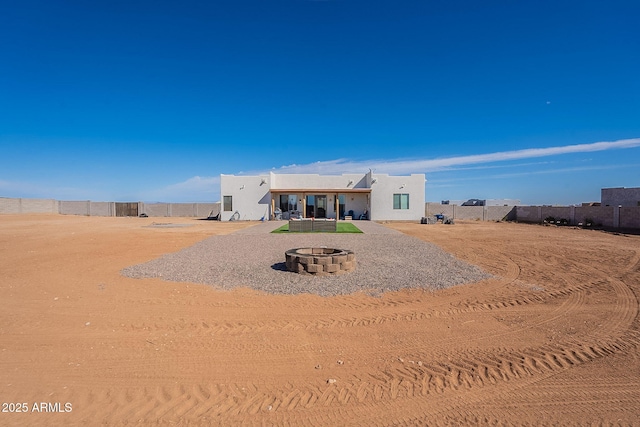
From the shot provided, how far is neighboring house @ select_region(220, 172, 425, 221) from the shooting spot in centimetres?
2711

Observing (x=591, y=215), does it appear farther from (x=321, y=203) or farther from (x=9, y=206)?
(x=9, y=206)

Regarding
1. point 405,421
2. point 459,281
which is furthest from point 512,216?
point 405,421

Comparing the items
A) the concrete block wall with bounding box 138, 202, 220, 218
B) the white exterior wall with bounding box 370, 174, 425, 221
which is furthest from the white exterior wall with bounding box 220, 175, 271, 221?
the concrete block wall with bounding box 138, 202, 220, 218

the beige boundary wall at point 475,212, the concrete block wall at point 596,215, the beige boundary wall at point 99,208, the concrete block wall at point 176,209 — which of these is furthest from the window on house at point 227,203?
the concrete block wall at point 596,215

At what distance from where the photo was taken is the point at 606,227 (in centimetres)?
2288

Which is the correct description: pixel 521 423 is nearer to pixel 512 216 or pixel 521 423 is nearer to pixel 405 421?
pixel 405 421

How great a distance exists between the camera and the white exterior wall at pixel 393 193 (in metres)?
27.5

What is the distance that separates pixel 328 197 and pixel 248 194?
6778mm

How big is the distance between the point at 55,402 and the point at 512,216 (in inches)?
1431

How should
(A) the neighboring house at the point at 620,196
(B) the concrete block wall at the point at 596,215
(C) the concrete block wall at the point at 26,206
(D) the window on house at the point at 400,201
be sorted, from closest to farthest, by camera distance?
(B) the concrete block wall at the point at 596,215, (D) the window on house at the point at 400,201, (A) the neighboring house at the point at 620,196, (C) the concrete block wall at the point at 26,206

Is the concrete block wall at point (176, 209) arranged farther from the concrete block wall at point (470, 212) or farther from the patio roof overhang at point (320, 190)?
the concrete block wall at point (470, 212)

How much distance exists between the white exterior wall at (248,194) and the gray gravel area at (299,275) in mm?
14953

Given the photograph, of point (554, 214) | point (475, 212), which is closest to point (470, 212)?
point (475, 212)

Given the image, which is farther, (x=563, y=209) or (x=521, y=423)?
(x=563, y=209)
